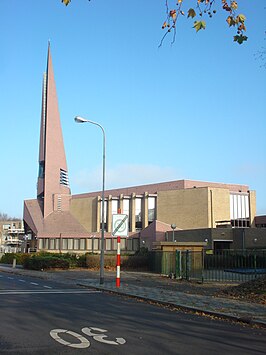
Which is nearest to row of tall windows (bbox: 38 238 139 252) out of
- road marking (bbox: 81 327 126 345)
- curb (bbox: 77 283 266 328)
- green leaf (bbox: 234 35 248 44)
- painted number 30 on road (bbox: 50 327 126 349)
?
curb (bbox: 77 283 266 328)

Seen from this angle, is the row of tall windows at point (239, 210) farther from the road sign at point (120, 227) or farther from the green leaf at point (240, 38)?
the green leaf at point (240, 38)

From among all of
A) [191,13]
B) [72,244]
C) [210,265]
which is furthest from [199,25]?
[72,244]

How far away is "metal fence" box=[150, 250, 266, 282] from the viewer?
24.4 m

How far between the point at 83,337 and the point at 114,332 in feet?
2.88

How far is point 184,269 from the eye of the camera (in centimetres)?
2481

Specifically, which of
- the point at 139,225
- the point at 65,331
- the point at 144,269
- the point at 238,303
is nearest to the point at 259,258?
the point at 144,269

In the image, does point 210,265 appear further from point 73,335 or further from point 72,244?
point 72,244

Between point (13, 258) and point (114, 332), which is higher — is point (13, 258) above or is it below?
below

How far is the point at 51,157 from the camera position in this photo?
7681 centimetres

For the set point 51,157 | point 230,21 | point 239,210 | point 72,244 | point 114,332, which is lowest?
point 114,332

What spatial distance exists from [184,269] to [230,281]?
265cm

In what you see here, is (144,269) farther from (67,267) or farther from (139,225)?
(139,225)

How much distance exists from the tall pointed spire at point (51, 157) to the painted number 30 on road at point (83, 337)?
226 feet

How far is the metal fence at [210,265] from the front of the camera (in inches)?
959
